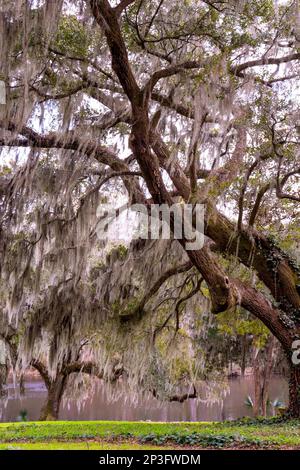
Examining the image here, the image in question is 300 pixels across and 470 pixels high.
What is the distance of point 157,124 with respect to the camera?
656 centimetres

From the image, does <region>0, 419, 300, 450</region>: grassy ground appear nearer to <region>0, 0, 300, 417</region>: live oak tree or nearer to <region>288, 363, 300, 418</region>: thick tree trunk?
<region>288, 363, 300, 418</region>: thick tree trunk

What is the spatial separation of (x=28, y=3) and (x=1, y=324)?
21.6 feet

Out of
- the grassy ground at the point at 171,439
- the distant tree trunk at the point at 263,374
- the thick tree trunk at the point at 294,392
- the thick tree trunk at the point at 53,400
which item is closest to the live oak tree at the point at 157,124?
the thick tree trunk at the point at 294,392

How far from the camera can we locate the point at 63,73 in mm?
6332

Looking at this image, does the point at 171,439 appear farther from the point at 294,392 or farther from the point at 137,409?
the point at 137,409

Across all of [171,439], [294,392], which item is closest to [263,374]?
[294,392]

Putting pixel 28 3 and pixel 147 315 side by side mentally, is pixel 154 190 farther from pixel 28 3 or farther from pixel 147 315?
pixel 147 315

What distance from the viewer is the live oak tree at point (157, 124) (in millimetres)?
5723

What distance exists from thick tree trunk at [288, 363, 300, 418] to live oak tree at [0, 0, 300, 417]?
0.02 meters

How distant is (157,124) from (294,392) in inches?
161

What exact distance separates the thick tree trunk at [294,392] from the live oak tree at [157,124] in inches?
0.7

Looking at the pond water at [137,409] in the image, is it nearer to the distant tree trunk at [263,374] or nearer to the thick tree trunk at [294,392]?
the distant tree trunk at [263,374]

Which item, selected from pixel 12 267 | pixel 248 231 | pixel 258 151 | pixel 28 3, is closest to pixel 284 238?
pixel 248 231

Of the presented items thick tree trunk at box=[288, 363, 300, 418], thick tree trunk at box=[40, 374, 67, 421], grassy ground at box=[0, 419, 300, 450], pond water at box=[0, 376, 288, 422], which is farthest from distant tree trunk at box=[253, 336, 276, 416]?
pond water at box=[0, 376, 288, 422]
